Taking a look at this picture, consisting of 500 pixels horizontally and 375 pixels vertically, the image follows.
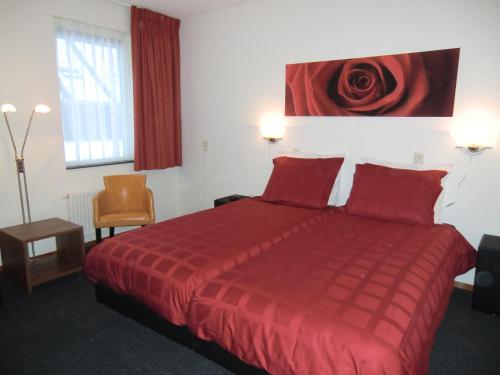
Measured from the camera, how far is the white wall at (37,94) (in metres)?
3.09

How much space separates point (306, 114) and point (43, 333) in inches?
111

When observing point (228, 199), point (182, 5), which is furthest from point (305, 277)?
point (182, 5)

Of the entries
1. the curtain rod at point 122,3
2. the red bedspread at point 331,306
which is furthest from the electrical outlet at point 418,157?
the curtain rod at point 122,3

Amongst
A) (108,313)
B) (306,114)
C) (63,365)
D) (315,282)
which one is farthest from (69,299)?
(306,114)

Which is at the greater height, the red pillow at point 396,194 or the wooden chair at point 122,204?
the red pillow at point 396,194

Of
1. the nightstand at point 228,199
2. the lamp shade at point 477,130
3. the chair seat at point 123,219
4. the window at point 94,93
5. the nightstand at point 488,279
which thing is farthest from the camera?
the nightstand at point 228,199

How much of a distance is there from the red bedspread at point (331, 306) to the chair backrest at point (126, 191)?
2051mm

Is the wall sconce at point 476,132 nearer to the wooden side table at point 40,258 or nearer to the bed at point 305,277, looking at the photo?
the bed at point 305,277

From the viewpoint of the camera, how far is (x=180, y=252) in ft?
7.13

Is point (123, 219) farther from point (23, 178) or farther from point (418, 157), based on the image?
point (418, 157)

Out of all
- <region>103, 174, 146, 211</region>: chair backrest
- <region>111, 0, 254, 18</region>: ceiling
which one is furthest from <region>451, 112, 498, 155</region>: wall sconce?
<region>103, 174, 146, 211</region>: chair backrest

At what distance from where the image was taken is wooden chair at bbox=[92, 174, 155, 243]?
347 centimetres

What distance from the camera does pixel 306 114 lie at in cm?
357

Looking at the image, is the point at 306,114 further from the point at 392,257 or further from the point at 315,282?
the point at 315,282
